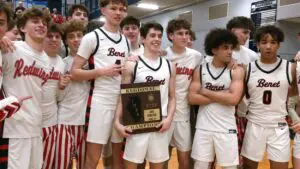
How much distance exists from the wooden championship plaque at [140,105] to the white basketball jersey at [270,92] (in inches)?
43.3

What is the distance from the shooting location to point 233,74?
327 centimetres

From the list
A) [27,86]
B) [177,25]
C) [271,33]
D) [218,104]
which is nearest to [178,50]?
[177,25]

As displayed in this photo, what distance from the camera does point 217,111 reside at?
10.7ft

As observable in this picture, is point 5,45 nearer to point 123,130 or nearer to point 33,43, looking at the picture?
point 33,43

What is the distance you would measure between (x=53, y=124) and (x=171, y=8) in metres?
11.5

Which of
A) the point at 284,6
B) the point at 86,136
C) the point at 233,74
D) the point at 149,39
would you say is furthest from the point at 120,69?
the point at 284,6

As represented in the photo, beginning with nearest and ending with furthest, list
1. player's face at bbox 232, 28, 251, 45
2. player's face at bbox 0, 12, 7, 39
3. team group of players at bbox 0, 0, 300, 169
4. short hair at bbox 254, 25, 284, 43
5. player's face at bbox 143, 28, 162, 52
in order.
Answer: player's face at bbox 0, 12, 7, 39
team group of players at bbox 0, 0, 300, 169
player's face at bbox 143, 28, 162, 52
short hair at bbox 254, 25, 284, 43
player's face at bbox 232, 28, 251, 45

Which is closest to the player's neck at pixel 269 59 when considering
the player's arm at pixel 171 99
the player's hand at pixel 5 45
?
the player's arm at pixel 171 99

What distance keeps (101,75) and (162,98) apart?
0.66 meters

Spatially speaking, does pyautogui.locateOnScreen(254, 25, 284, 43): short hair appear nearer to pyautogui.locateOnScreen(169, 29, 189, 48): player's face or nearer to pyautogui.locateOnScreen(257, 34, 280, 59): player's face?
pyautogui.locateOnScreen(257, 34, 280, 59): player's face

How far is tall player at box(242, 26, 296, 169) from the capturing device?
10.8 feet

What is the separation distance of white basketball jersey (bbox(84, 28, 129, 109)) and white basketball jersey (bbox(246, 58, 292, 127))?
1.46 meters

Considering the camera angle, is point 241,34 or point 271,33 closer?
point 271,33

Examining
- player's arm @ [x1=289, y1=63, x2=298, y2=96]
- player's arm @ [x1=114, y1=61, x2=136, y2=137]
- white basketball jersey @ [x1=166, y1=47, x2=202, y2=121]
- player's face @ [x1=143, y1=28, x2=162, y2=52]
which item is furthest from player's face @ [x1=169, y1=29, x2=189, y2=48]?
player's arm @ [x1=289, y1=63, x2=298, y2=96]
